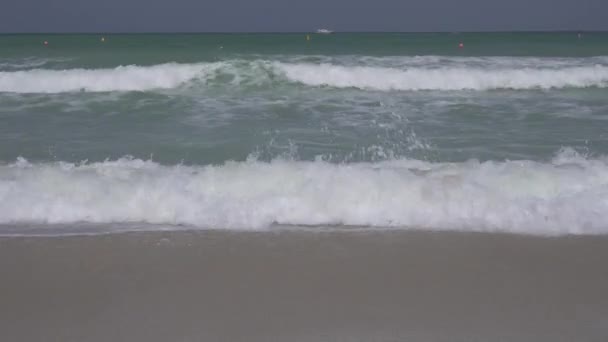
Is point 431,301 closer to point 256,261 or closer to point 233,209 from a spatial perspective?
point 256,261

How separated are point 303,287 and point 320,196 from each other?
140 cm

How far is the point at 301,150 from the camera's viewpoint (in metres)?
6.29

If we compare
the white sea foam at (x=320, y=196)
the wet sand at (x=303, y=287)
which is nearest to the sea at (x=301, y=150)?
the white sea foam at (x=320, y=196)

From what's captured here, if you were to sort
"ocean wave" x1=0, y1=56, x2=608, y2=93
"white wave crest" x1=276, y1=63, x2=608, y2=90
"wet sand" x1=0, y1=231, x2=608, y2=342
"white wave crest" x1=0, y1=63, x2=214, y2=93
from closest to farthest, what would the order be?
1. "wet sand" x1=0, y1=231, x2=608, y2=342
2. "white wave crest" x1=0, y1=63, x2=214, y2=93
3. "ocean wave" x1=0, y1=56, x2=608, y2=93
4. "white wave crest" x1=276, y1=63, x2=608, y2=90

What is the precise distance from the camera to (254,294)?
10.2ft

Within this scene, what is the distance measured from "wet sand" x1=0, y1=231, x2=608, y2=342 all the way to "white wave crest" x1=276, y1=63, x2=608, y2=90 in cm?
830

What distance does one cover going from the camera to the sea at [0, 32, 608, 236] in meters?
4.27

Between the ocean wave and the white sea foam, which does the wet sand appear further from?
the ocean wave

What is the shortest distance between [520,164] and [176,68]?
9206 mm

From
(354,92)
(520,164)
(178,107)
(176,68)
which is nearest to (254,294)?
(520,164)

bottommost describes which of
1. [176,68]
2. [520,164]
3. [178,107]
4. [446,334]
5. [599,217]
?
[446,334]

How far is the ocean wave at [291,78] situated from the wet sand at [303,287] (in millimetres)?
8032

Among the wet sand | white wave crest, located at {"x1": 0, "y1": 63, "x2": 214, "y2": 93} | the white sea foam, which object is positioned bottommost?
the wet sand

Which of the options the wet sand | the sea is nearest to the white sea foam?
the sea
